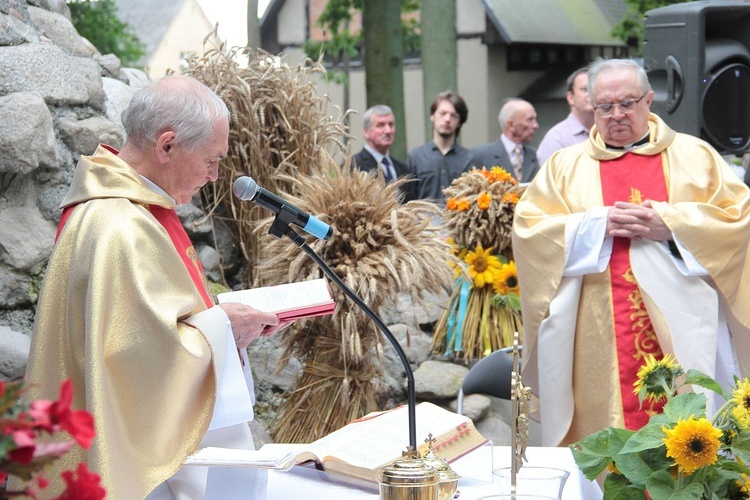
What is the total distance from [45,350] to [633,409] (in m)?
2.47

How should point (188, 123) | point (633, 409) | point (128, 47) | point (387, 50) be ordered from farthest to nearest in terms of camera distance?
1. point (128, 47)
2. point (387, 50)
3. point (633, 409)
4. point (188, 123)

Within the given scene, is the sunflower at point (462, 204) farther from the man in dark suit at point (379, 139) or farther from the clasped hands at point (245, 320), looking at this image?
the clasped hands at point (245, 320)

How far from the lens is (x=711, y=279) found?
13.4 feet

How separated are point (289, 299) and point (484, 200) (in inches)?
119

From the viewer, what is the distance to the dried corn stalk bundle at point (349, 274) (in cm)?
377

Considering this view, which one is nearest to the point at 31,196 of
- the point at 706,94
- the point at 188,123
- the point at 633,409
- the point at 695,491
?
the point at 188,123

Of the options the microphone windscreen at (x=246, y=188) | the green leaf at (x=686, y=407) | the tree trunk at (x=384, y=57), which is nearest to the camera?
the green leaf at (x=686, y=407)

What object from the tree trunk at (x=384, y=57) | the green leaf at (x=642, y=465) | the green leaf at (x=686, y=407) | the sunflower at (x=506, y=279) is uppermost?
the tree trunk at (x=384, y=57)

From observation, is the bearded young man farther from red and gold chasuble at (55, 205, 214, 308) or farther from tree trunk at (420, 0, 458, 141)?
tree trunk at (420, 0, 458, 141)

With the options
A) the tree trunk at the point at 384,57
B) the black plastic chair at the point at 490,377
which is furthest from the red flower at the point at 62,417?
the tree trunk at the point at 384,57

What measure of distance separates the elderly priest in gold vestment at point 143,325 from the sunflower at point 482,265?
10.5 ft

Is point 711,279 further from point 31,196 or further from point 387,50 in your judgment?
point 387,50

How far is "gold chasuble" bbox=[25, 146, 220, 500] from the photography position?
234 centimetres

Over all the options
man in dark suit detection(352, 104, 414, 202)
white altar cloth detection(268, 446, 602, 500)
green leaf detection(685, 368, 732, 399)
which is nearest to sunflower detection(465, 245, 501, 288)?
man in dark suit detection(352, 104, 414, 202)
